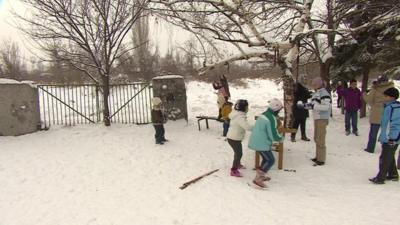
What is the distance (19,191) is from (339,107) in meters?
13.4

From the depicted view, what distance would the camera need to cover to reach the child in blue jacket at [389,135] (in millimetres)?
6457

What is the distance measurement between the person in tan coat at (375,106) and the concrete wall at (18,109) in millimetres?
8861

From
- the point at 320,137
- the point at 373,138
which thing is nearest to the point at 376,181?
the point at 320,137

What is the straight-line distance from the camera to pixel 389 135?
6508 millimetres

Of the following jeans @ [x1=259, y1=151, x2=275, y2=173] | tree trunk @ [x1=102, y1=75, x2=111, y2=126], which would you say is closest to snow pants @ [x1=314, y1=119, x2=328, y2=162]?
jeans @ [x1=259, y1=151, x2=275, y2=173]

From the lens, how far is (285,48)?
8.65 meters

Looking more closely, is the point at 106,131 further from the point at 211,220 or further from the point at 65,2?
the point at 211,220

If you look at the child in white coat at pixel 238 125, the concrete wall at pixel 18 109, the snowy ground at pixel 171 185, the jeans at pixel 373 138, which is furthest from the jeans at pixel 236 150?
the concrete wall at pixel 18 109

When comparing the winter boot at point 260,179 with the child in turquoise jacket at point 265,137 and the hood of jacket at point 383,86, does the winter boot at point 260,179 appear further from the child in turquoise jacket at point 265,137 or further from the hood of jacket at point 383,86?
the hood of jacket at point 383,86

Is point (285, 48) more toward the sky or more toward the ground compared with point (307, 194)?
more toward the sky


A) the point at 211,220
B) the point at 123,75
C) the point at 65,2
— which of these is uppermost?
the point at 65,2

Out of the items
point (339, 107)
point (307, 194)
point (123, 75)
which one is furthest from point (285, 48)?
point (123, 75)

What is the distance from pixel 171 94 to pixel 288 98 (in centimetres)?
416

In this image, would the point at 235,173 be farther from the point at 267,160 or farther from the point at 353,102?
the point at 353,102
